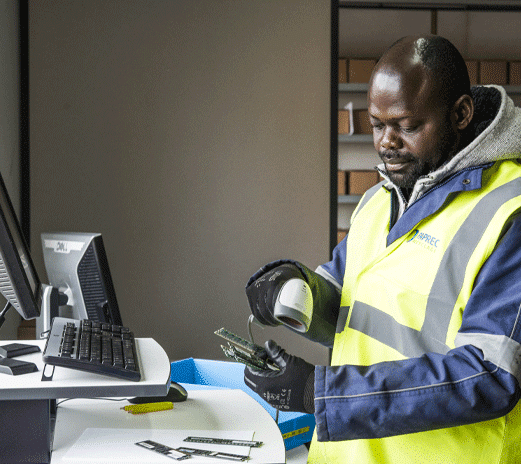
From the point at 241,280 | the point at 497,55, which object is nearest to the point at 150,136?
the point at 241,280

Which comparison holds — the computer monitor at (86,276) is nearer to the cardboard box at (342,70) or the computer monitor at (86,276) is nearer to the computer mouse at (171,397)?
the computer mouse at (171,397)

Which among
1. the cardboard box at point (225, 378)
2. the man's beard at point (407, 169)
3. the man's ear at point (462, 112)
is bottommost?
the cardboard box at point (225, 378)

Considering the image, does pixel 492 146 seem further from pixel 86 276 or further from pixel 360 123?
pixel 360 123

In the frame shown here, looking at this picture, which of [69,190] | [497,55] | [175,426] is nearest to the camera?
[175,426]

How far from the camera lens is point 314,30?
296 centimetres

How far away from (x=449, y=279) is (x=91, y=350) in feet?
2.04

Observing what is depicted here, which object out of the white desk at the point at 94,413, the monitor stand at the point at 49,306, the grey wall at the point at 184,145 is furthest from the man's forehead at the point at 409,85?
the grey wall at the point at 184,145

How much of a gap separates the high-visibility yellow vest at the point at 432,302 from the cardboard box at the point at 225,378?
0.42 metres

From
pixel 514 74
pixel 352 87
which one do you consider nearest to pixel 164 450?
pixel 352 87

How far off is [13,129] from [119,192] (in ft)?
1.84

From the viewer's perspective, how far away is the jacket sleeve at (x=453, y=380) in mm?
820

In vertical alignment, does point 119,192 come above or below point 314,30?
below

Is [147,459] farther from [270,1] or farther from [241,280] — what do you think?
[270,1]

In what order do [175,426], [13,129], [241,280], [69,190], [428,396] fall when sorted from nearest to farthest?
[428,396] < [175,426] < [13,129] < [69,190] < [241,280]
